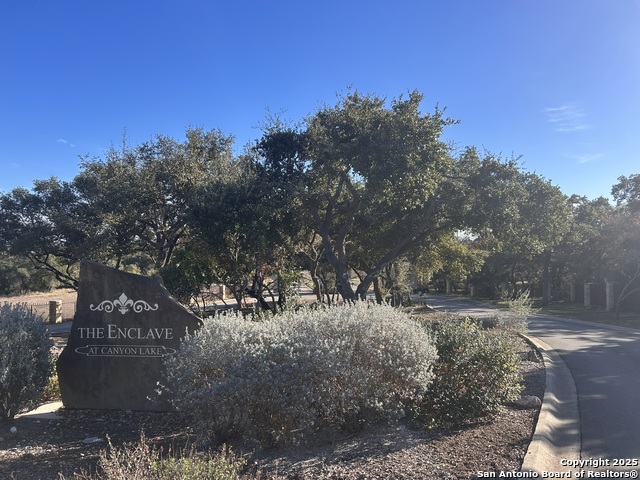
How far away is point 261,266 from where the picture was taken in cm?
1349

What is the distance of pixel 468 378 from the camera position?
5.84 meters

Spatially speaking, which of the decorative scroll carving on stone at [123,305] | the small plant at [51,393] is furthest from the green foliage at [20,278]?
the decorative scroll carving on stone at [123,305]

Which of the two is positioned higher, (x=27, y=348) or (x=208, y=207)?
(x=208, y=207)

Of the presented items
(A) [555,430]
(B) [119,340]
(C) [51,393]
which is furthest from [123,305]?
(A) [555,430]

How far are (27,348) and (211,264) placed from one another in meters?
6.63

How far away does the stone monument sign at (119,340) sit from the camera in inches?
269

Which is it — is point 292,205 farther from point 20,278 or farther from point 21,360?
point 20,278

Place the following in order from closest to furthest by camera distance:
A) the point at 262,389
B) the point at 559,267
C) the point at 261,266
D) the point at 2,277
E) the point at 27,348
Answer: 1. the point at 262,389
2. the point at 27,348
3. the point at 261,266
4. the point at 559,267
5. the point at 2,277

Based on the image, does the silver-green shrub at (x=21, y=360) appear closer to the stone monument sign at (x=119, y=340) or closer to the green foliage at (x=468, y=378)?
the stone monument sign at (x=119, y=340)

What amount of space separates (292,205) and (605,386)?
8.37m

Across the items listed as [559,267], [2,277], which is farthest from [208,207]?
[2,277]

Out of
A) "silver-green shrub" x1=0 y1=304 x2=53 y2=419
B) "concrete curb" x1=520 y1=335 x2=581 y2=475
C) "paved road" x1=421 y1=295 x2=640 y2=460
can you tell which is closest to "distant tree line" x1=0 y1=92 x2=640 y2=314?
"paved road" x1=421 y1=295 x2=640 y2=460

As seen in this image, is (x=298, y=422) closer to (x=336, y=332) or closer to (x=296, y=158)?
(x=336, y=332)

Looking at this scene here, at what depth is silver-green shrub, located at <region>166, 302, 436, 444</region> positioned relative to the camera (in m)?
4.59
